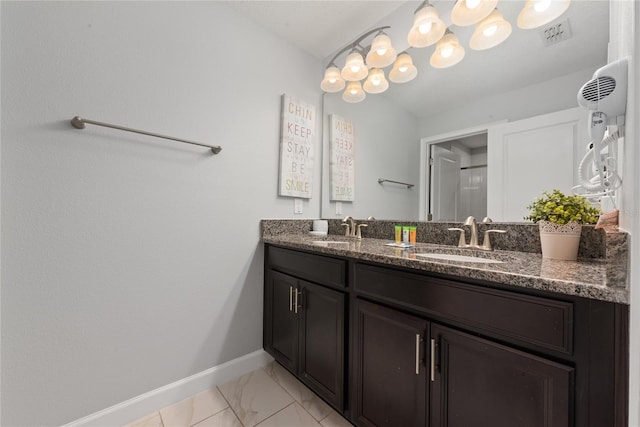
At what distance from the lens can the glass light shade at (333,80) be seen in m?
1.88

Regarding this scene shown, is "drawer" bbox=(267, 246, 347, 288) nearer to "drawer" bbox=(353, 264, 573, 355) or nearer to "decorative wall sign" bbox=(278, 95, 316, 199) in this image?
"drawer" bbox=(353, 264, 573, 355)

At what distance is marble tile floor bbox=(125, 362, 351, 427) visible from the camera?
1.25 m

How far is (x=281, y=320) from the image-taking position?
158cm

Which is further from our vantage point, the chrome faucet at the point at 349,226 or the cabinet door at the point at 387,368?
the chrome faucet at the point at 349,226

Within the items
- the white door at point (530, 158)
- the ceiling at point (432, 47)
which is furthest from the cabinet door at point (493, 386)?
the ceiling at point (432, 47)

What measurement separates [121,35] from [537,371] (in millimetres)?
2066

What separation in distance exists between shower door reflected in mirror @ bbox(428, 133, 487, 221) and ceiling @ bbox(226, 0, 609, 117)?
241 millimetres

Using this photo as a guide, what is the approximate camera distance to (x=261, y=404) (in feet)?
4.50

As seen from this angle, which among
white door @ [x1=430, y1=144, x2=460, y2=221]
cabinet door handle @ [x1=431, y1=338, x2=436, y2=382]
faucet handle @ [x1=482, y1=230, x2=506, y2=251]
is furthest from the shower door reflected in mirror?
cabinet door handle @ [x1=431, y1=338, x2=436, y2=382]

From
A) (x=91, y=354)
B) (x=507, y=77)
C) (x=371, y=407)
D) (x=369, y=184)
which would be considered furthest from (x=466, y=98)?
(x=91, y=354)

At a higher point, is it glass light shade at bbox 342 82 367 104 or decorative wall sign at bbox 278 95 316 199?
glass light shade at bbox 342 82 367 104

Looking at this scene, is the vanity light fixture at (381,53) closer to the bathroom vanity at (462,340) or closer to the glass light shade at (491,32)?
the glass light shade at (491,32)

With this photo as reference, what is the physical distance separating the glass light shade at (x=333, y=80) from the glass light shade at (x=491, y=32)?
87 centimetres

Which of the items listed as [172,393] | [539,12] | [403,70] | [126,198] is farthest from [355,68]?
[172,393]
